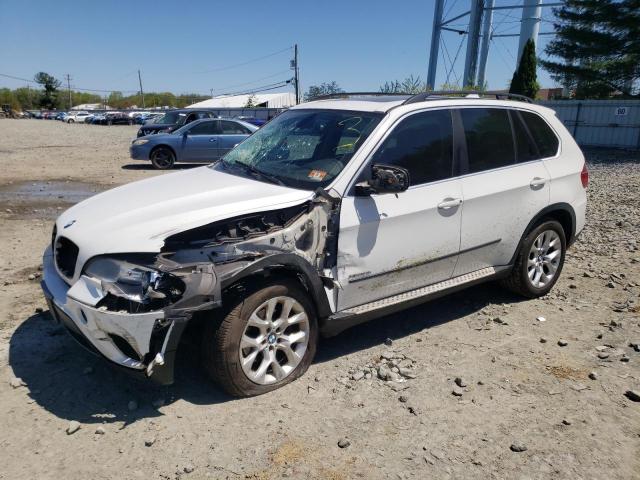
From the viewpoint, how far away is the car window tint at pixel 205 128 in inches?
598

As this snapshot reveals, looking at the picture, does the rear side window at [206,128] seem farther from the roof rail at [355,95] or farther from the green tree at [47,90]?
the green tree at [47,90]

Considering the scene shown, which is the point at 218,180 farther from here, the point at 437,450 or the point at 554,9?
the point at 554,9

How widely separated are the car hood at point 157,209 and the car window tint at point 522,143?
222cm

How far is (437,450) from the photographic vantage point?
9.62 feet

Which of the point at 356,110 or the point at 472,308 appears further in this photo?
the point at 472,308

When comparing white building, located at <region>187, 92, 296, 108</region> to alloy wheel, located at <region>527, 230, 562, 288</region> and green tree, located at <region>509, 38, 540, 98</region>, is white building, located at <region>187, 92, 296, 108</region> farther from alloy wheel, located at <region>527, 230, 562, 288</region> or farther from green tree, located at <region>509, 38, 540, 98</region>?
alloy wheel, located at <region>527, 230, 562, 288</region>

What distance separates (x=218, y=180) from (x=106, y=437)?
6.41 ft

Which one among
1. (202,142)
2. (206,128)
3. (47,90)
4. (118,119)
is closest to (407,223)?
(202,142)

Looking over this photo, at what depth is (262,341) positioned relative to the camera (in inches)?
130

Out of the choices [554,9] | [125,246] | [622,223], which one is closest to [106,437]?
[125,246]

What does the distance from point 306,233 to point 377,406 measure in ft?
3.99

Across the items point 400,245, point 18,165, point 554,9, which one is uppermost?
point 554,9

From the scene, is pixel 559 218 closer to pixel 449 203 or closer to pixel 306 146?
pixel 449 203

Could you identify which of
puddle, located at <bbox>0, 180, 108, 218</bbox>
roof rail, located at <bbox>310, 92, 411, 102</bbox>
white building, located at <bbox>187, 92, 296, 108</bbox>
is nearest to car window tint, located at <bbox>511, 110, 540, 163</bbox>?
roof rail, located at <bbox>310, 92, 411, 102</bbox>
